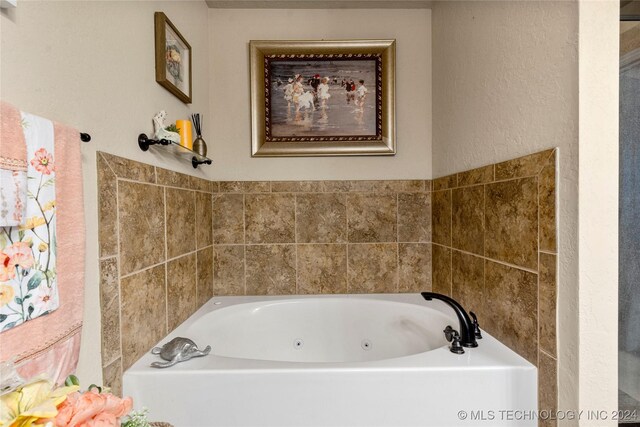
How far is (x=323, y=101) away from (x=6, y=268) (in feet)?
5.37

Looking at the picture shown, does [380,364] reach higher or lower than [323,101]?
lower

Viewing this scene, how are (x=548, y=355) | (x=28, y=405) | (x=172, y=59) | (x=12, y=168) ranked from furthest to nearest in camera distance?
(x=172, y=59) < (x=548, y=355) < (x=12, y=168) < (x=28, y=405)

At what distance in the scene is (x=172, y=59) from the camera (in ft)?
4.55

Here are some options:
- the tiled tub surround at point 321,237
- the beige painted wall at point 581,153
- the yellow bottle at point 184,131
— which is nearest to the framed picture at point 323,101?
the tiled tub surround at point 321,237

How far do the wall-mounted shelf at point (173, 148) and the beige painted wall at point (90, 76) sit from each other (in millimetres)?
29

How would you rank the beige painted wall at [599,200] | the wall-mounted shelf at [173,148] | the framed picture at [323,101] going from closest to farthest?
1. the beige painted wall at [599,200]
2. the wall-mounted shelf at [173,148]
3. the framed picture at [323,101]

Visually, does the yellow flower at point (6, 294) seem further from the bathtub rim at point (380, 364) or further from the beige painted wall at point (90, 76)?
the bathtub rim at point (380, 364)

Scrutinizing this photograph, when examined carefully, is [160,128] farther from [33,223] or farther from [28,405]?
[28,405]

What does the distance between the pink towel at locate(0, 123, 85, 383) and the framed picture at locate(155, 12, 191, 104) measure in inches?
26.2

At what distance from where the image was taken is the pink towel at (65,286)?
631 mm

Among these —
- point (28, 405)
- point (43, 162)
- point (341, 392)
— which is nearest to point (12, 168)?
point (43, 162)

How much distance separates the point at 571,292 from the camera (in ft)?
2.83

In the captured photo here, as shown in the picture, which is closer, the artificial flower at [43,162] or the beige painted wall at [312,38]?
the artificial flower at [43,162]

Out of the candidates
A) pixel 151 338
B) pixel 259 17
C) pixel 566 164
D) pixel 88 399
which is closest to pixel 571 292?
pixel 566 164
